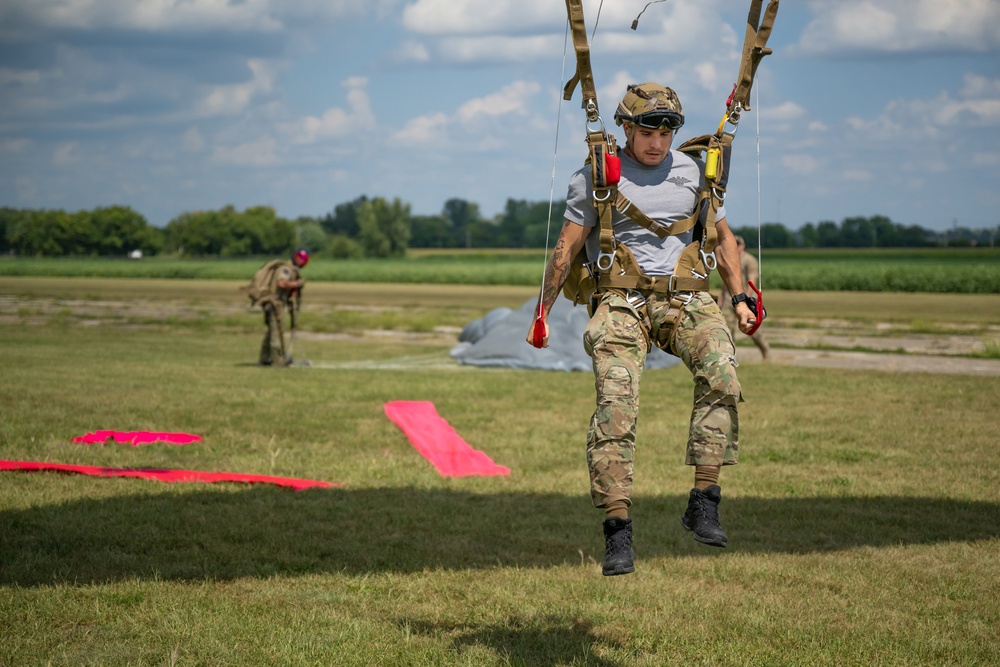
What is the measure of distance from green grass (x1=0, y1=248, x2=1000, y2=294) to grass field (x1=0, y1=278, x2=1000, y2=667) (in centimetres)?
3689

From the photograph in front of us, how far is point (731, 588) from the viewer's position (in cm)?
668

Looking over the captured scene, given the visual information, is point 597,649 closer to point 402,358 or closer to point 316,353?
point 402,358

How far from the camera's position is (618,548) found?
5133mm

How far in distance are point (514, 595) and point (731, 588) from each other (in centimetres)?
135

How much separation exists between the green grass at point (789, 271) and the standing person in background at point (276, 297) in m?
29.8

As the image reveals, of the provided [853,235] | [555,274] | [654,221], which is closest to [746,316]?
[654,221]

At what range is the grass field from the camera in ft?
18.5

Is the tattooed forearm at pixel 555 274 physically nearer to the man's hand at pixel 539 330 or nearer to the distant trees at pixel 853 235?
the man's hand at pixel 539 330

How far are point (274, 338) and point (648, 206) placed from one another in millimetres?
15754

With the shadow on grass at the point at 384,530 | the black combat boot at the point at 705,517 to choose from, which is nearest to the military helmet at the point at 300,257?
the shadow on grass at the point at 384,530

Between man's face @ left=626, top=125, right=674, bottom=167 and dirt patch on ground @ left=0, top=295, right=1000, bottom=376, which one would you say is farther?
dirt patch on ground @ left=0, top=295, right=1000, bottom=376

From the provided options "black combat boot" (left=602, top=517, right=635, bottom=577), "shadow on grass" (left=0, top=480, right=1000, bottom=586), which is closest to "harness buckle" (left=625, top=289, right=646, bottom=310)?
"black combat boot" (left=602, top=517, right=635, bottom=577)

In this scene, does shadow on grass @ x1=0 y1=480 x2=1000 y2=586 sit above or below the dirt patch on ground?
above

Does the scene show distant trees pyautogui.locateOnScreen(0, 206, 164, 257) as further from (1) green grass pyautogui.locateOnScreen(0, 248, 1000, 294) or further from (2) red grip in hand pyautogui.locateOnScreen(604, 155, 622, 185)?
(2) red grip in hand pyautogui.locateOnScreen(604, 155, 622, 185)
